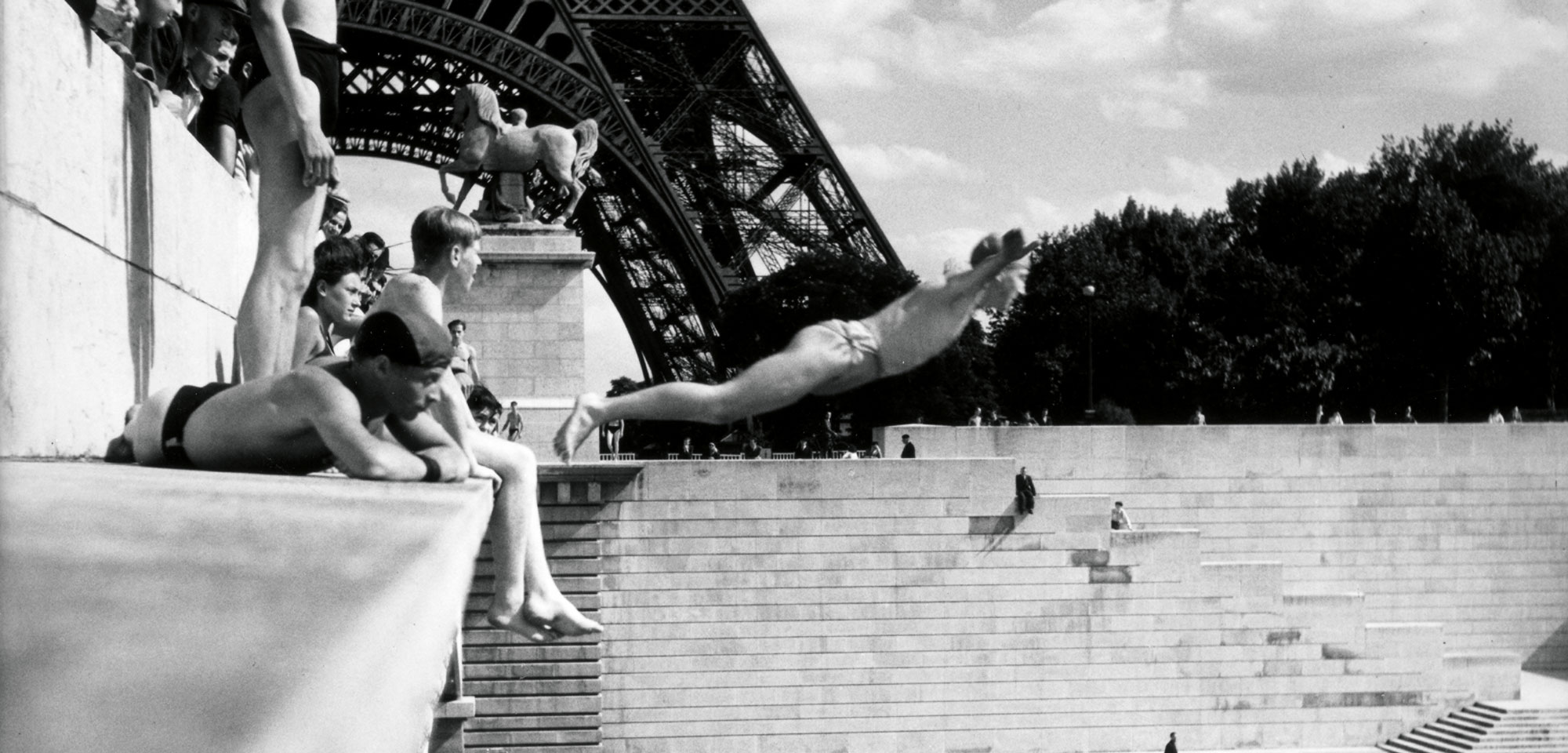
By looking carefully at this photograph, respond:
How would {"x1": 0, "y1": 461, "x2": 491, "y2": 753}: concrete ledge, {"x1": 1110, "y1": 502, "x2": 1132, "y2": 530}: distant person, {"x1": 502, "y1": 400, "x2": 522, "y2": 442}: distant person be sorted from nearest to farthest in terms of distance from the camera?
{"x1": 0, "y1": 461, "x2": 491, "y2": 753}: concrete ledge
{"x1": 502, "y1": 400, "x2": 522, "y2": 442}: distant person
{"x1": 1110, "y1": 502, "x2": 1132, "y2": 530}: distant person

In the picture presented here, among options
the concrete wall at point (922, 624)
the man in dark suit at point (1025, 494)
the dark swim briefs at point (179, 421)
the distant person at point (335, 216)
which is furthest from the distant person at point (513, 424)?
the dark swim briefs at point (179, 421)

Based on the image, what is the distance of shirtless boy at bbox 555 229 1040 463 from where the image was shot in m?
5.16

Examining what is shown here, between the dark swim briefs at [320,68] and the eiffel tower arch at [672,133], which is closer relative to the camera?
the dark swim briefs at [320,68]

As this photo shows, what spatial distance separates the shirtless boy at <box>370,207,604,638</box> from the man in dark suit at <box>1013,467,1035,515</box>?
59.2 ft

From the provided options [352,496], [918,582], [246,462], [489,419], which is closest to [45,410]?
[246,462]

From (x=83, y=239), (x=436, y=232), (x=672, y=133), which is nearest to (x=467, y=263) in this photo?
(x=436, y=232)

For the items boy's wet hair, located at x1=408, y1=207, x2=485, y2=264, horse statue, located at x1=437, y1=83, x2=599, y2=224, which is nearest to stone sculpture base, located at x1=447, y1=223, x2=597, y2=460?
horse statue, located at x1=437, y1=83, x2=599, y2=224

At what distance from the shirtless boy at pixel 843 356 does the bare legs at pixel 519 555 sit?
35.2 inches

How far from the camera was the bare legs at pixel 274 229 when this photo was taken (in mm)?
5027

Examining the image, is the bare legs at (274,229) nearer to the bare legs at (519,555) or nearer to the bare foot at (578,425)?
the bare foot at (578,425)

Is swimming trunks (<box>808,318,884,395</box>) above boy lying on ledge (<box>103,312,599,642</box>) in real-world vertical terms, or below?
above

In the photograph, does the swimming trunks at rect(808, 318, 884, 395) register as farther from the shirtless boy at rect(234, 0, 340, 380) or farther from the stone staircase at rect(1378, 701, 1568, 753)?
the stone staircase at rect(1378, 701, 1568, 753)

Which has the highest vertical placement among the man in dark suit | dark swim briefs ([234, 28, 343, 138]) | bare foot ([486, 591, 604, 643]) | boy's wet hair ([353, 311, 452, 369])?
dark swim briefs ([234, 28, 343, 138])

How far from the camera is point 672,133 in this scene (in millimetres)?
37531
